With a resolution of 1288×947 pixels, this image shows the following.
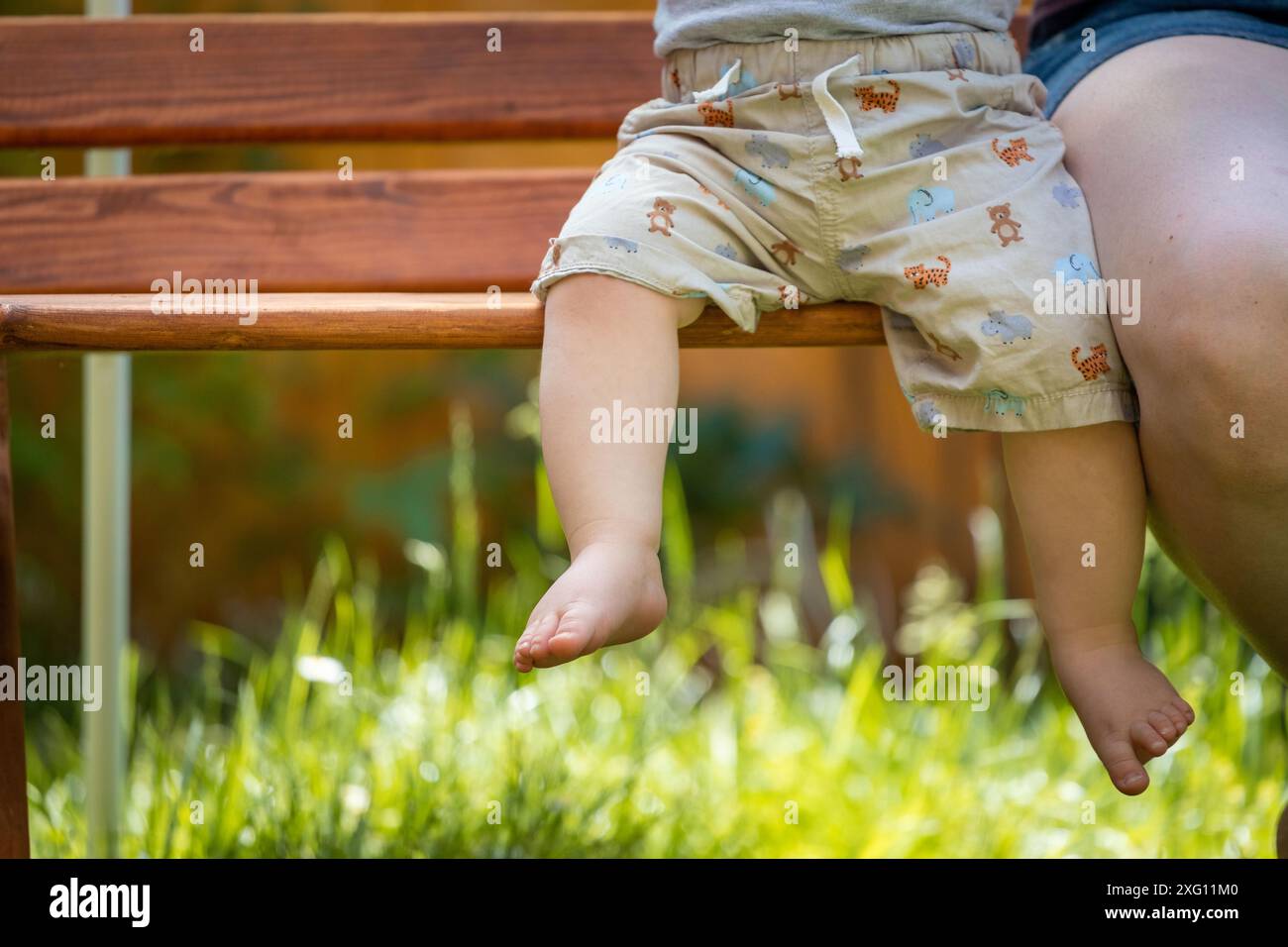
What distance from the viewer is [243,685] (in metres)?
1.99

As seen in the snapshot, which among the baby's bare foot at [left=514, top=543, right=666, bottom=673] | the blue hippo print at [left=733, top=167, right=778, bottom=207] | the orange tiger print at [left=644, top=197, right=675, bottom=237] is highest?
the blue hippo print at [left=733, top=167, right=778, bottom=207]

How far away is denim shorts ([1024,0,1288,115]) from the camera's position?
1.26 meters

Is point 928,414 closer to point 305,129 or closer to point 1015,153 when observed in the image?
point 1015,153

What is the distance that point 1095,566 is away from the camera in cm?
113

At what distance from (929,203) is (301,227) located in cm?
87

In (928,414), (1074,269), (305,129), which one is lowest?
(928,414)

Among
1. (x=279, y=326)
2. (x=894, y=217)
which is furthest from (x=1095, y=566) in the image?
(x=279, y=326)

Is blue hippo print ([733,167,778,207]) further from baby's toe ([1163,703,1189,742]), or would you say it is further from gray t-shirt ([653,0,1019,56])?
baby's toe ([1163,703,1189,742])

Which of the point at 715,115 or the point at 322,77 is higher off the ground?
the point at 322,77

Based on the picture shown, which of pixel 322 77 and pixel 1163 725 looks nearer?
pixel 1163 725

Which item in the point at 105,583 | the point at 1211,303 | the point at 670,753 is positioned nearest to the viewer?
the point at 1211,303

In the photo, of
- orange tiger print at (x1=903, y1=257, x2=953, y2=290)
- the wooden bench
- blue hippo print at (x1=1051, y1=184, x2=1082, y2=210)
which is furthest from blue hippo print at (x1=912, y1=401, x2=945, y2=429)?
the wooden bench

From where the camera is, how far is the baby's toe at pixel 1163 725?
107 centimetres
